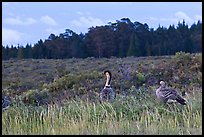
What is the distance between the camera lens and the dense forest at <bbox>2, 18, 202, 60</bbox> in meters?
52.8

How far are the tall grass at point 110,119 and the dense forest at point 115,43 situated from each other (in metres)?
43.1

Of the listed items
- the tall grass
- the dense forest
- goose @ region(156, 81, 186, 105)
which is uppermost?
the dense forest

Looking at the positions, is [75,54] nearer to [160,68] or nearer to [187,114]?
[160,68]

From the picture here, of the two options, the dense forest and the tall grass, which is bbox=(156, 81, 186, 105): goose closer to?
the tall grass

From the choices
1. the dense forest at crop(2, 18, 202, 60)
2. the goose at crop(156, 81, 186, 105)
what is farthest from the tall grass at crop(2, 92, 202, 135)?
the dense forest at crop(2, 18, 202, 60)

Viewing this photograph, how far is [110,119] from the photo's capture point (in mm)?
7402

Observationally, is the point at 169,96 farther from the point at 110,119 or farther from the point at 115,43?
the point at 115,43

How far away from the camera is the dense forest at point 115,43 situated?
52.8m

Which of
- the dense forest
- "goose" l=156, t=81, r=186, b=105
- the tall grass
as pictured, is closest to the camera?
the tall grass

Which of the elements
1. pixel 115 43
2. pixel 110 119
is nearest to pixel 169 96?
pixel 110 119

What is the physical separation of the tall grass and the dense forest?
141 feet

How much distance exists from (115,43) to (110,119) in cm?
4718

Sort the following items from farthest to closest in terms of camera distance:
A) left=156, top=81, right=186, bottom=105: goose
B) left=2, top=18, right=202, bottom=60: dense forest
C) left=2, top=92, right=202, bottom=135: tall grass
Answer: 1. left=2, top=18, right=202, bottom=60: dense forest
2. left=156, top=81, right=186, bottom=105: goose
3. left=2, top=92, right=202, bottom=135: tall grass

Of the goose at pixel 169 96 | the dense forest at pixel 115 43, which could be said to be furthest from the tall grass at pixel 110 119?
the dense forest at pixel 115 43
